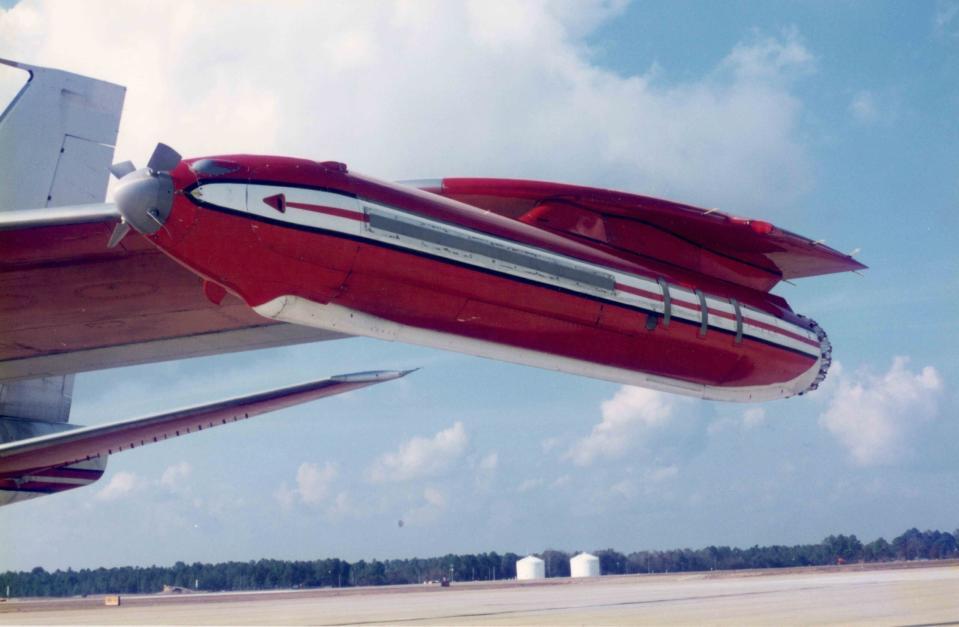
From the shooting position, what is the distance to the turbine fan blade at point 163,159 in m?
11.4

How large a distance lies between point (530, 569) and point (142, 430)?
59.8 metres

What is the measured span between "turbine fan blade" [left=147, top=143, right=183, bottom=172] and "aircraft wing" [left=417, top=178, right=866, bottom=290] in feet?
16.1

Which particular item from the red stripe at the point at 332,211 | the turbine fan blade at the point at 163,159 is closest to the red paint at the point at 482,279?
the red stripe at the point at 332,211

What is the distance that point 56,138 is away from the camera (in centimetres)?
1975

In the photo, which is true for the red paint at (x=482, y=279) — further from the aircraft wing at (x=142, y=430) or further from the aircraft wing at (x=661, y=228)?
the aircraft wing at (x=142, y=430)

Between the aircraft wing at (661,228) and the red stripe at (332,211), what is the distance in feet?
10.3

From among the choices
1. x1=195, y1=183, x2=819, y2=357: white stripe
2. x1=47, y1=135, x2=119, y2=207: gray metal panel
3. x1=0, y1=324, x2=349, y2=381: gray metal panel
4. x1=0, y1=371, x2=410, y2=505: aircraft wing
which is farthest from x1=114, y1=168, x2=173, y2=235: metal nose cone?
x1=47, y1=135, x2=119, y2=207: gray metal panel

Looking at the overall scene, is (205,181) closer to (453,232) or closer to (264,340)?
(453,232)

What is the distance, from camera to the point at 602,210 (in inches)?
662

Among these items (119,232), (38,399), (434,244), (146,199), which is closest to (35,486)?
(38,399)

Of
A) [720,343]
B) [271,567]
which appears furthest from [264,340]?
[271,567]

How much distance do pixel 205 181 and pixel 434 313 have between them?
13.3 ft

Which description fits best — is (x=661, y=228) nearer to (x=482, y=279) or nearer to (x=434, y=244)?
(x=482, y=279)

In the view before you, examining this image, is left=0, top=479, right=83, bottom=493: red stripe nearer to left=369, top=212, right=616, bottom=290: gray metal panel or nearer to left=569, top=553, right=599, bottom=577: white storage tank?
left=369, top=212, right=616, bottom=290: gray metal panel
